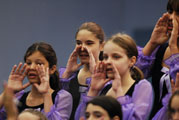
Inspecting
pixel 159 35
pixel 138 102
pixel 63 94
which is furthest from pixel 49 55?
pixel 138 102

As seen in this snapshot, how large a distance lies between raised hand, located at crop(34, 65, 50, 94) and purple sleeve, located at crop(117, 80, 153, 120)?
60 centimetres

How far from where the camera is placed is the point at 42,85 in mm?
3029

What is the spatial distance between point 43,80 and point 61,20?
2558 millimetres

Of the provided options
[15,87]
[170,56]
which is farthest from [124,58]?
[15,87]

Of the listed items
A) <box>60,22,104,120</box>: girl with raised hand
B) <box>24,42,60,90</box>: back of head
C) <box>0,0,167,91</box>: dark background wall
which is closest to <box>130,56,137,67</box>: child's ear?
<box>60,22,104,120</box>: girl with raised hand

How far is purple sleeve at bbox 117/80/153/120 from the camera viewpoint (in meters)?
2.56

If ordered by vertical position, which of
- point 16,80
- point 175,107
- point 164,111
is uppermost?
point 16,80

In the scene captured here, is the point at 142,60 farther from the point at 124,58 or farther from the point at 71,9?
the point at 71,9

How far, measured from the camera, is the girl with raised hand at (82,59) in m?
3.24

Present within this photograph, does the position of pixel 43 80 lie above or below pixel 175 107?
→ above

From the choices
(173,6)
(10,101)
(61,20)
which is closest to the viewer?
(10,101)

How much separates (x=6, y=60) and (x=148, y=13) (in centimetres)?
176

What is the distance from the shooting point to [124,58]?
2.79 metres

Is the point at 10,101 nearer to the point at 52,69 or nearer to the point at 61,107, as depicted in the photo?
the point at 61,107
